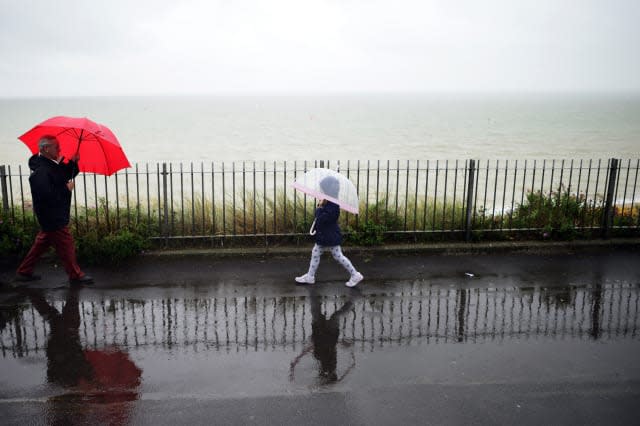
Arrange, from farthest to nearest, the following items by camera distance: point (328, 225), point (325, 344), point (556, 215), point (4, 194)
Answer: point (556, 215)
point (4, 194)
point (328, 225)
point (325, 344)

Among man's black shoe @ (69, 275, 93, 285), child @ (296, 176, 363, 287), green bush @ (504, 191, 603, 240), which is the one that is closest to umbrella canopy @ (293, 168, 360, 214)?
child @ (296, 176, 363, 287)

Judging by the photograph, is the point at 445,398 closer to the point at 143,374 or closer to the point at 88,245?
the point at 143,374

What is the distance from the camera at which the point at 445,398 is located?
4832 mm

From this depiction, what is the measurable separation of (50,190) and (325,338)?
3.76 meters

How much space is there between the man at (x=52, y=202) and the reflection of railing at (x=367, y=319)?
34.3 inches

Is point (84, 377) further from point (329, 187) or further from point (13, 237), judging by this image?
point (13, 237)

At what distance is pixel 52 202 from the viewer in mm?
7074

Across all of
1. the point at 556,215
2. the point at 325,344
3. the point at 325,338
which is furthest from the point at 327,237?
the point at 556,215

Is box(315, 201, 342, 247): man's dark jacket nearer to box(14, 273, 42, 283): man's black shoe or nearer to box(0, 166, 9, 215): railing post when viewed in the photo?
box(14, 273, 42, 283): man's black shoe

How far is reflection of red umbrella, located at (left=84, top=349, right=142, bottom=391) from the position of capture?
4996mm

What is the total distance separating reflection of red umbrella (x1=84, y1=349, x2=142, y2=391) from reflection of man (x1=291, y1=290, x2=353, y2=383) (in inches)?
56.1

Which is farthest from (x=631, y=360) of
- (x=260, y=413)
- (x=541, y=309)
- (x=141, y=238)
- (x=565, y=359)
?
(x=141, y=238)

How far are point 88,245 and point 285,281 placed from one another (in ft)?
9.50

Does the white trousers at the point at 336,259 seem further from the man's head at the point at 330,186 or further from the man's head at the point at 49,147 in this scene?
the man's head at the point at 49,147
